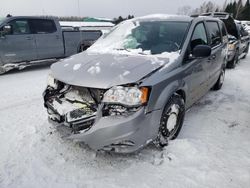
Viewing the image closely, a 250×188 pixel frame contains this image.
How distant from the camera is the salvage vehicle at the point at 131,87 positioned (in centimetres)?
264

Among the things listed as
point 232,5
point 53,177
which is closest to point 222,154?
point 53,177

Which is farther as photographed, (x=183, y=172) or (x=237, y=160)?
(x=237, y=160)

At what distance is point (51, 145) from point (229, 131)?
2.75 metres

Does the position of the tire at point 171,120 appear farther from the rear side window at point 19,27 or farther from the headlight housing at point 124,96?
the rear side window at point 19,27

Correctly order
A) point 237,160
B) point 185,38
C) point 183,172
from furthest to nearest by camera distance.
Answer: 1. point 185,38
2. point 237,160
3. point 183,172

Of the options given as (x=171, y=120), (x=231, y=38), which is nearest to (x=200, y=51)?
(x=171, y=120)

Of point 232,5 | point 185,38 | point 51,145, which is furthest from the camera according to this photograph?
point 232,5

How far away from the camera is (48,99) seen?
326 centimetres

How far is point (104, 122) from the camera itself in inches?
103

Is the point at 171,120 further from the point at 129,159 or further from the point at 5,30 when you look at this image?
the point at 5,30

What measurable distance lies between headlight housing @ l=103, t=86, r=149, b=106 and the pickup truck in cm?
605

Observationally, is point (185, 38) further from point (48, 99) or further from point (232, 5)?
point (232, 5)

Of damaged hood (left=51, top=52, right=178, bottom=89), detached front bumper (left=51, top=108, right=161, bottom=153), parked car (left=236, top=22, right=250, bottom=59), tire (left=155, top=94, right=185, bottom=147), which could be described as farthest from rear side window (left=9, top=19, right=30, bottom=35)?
parked car (left=236, top=22, right=250, bottom=59)

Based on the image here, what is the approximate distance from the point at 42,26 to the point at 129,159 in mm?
6890
